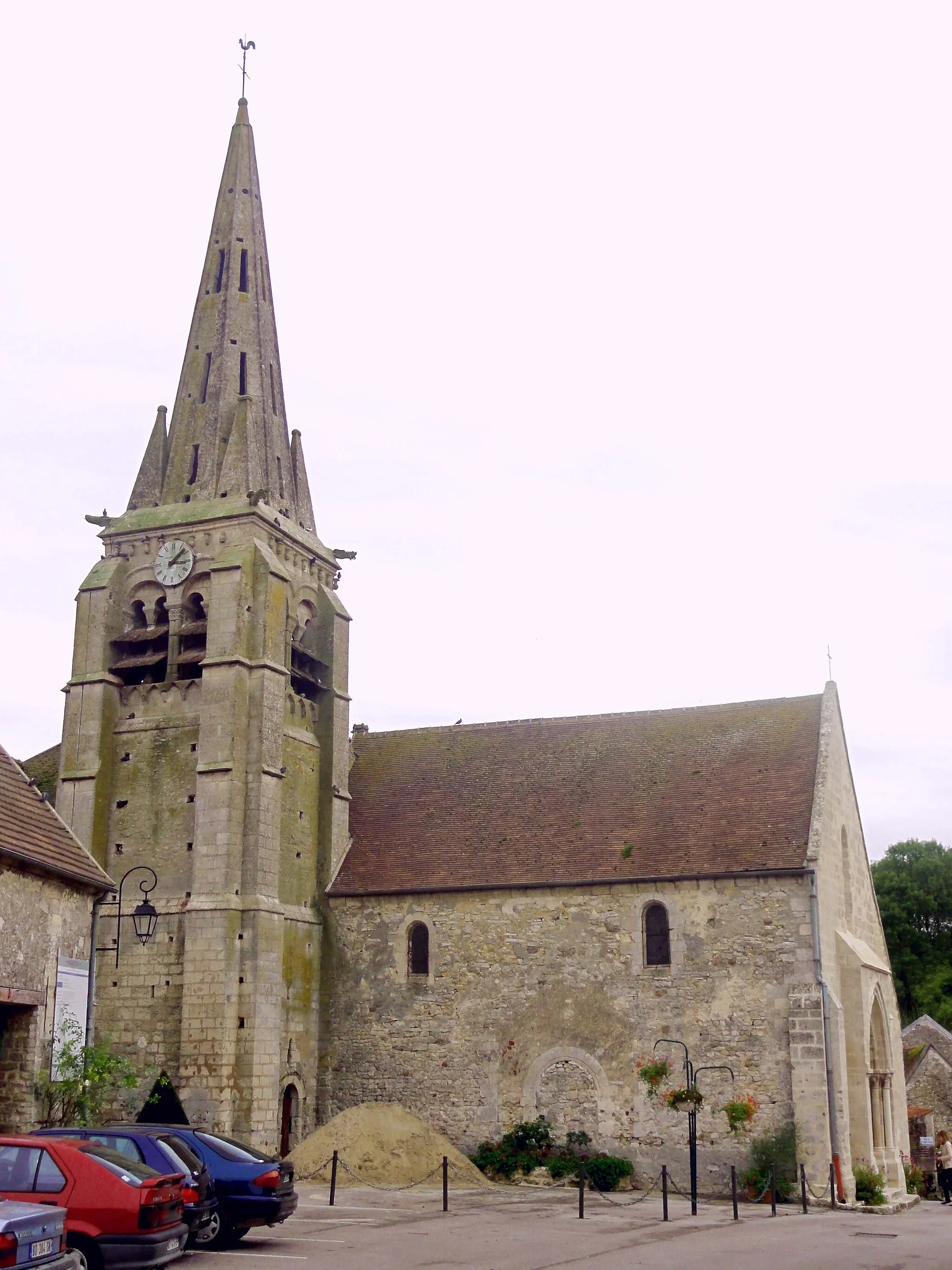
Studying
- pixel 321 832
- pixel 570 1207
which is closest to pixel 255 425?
pixel 321 832

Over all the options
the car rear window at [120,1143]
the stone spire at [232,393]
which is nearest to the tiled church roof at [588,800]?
the stone spire at [232,393]

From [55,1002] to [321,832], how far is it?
12.3 metres

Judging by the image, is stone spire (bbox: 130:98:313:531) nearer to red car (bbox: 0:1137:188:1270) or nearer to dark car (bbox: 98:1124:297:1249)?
dark car (bbox: 98:1124:297:1249)

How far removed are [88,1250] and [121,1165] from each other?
0.86 m

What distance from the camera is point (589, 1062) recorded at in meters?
27.3

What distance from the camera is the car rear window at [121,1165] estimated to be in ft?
42.1

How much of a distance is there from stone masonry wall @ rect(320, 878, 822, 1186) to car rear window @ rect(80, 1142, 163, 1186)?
14894 mm

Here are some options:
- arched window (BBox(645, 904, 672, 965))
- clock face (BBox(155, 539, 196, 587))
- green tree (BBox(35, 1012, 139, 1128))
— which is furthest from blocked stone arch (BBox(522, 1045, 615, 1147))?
clock face (BBox(155, 539, 196, 587))

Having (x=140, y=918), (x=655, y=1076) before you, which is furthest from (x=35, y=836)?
(x=655, y=1076)

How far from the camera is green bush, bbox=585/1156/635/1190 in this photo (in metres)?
25.9

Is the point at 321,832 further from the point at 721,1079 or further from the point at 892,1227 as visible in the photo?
the point at 892,1227

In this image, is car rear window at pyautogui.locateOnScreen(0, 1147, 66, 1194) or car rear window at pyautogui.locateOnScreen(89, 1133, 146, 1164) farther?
car rear window at pyautogui.locateOnScreen(89, 1133, 146, 1164)

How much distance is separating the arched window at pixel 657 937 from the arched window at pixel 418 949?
16.3 ft

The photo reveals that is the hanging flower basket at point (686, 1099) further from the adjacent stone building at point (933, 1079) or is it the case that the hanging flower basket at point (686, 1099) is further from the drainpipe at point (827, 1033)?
the adjacent stone building at point (933, 1079)
